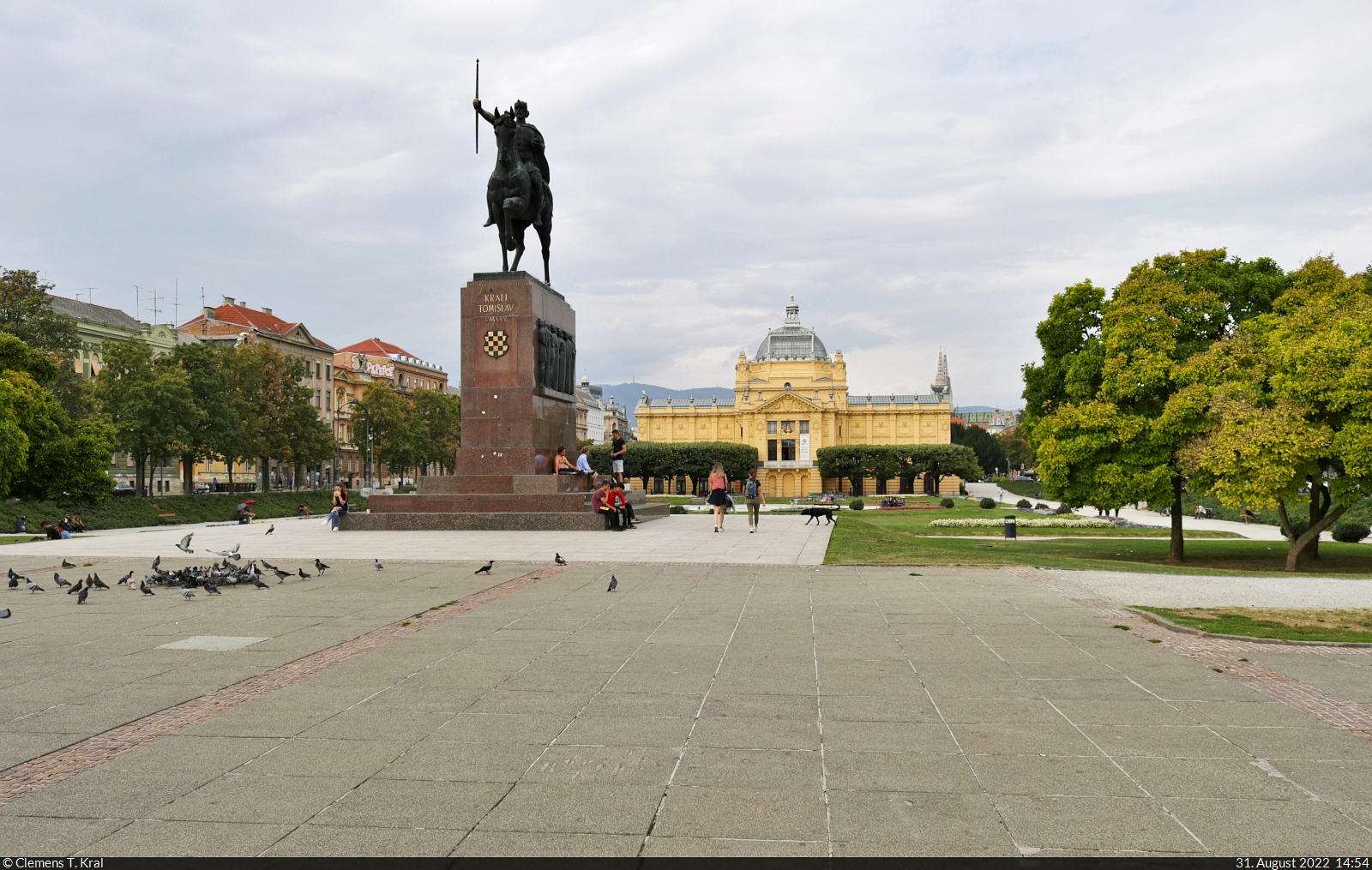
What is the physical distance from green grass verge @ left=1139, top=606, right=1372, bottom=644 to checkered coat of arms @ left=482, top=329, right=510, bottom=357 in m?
18.9

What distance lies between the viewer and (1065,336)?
3012 centimetres

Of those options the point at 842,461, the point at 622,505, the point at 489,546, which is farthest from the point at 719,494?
the point at 842,461

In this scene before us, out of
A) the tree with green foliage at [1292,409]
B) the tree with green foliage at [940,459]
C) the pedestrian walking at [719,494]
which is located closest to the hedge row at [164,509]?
the pedestrian walking at [719,494]

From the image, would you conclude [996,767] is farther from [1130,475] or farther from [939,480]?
[939,480]

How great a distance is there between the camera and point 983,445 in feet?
496

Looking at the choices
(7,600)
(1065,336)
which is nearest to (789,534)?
(1065,336)

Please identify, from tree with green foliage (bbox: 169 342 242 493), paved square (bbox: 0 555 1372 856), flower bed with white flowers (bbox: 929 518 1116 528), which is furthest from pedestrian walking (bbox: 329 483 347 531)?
tree with green foliage (bbox: 169 342 242 493)

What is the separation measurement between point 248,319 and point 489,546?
84712 mm

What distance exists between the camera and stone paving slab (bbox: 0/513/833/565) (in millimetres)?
18109

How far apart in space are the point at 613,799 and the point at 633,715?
1704 mm

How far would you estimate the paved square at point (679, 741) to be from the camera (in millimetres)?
4609

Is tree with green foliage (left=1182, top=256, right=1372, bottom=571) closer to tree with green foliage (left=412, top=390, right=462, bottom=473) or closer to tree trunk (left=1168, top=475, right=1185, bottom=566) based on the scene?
tree trunk (left=1168, top=475, right=1185, bottom=566)

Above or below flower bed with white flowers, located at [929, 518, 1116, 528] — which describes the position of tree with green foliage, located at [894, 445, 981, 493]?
above

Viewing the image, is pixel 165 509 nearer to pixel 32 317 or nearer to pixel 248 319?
pixel 32 317
